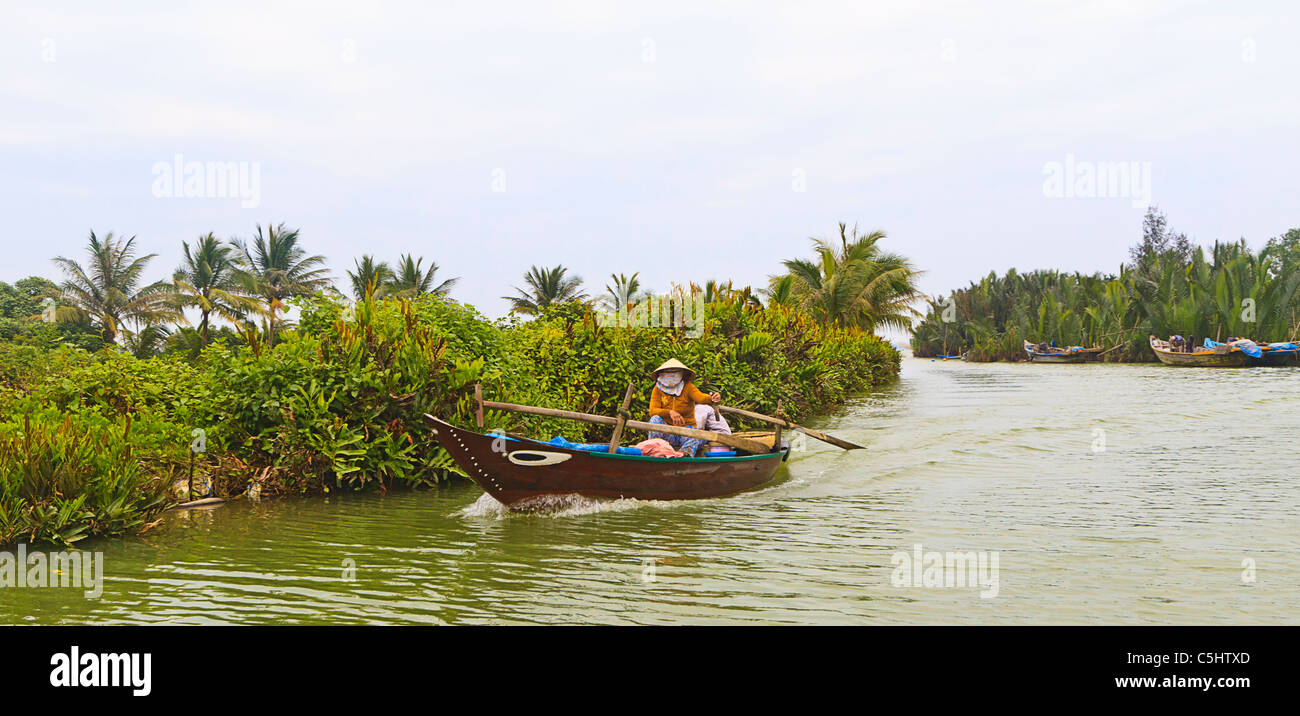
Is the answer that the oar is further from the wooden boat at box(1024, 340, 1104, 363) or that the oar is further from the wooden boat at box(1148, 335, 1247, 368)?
the wooden boat at box(1024, 340, 1104, 363)

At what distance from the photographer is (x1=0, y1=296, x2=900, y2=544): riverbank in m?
7.88

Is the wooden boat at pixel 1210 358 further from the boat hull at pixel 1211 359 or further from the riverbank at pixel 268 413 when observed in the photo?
the riverbank at pixel 268 413

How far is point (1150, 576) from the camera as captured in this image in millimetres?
7121

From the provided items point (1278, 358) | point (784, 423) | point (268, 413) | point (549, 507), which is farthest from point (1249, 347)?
point (268, 413)

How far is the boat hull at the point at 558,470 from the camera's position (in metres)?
8.97

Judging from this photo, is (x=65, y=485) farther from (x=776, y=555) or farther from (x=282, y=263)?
(x=282, y=263)

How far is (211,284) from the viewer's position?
40.7 metres

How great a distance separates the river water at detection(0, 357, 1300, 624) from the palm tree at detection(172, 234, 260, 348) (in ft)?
99.7

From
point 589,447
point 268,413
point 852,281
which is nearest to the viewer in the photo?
point 589,447

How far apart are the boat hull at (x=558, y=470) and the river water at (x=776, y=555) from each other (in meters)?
0.25

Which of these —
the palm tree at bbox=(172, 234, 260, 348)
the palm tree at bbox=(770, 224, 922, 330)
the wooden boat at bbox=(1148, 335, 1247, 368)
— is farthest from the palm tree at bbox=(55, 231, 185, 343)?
the wooden boat at bbox=(1148, 335, 1247, 368)

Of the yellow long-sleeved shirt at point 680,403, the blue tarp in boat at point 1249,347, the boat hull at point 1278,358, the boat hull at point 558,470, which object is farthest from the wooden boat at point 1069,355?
the boat hull at point 558,470

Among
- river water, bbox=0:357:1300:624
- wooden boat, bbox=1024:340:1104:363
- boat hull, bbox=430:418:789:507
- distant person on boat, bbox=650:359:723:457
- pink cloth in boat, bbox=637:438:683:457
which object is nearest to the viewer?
river water, bbox=0:357:1300:624

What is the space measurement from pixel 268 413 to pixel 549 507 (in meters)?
3.34
